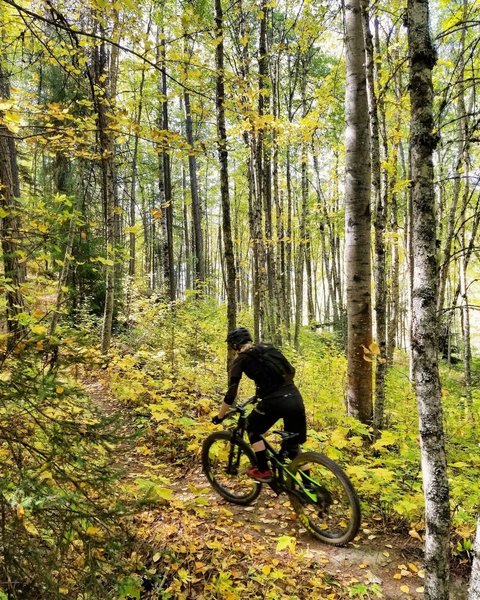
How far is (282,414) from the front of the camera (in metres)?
4.21

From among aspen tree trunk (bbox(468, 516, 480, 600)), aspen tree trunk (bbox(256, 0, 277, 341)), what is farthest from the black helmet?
aspen tree trunk (bbox(256, 0, 277, 341))

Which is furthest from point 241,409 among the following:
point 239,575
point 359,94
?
point 359,94

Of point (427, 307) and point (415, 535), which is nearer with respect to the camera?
point (427, 307)

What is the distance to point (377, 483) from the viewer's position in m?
4.27

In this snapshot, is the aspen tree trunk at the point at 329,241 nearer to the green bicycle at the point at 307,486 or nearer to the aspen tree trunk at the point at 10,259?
the aspen tree trunk at the point at 10,259

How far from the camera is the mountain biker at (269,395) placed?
4.21 m

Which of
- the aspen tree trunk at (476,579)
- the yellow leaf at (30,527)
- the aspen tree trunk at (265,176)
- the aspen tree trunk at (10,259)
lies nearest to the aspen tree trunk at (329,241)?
the aspen tree trunk at (265,176)

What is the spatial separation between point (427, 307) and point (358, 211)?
341 cm

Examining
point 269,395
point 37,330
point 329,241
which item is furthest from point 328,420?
point 329,241

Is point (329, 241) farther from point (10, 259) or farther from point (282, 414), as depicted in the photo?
point (10, 259)

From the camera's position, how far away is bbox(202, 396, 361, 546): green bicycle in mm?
3827

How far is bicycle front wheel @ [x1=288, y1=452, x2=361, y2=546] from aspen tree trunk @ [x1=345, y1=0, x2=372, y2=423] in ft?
5.69

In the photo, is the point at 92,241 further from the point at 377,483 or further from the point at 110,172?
the point at 377,483

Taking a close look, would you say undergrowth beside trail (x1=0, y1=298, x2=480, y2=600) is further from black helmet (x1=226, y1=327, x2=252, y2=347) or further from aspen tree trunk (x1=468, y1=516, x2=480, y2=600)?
aspen tree trunk (x1=468, y1=516, x2=480, y2=600)
